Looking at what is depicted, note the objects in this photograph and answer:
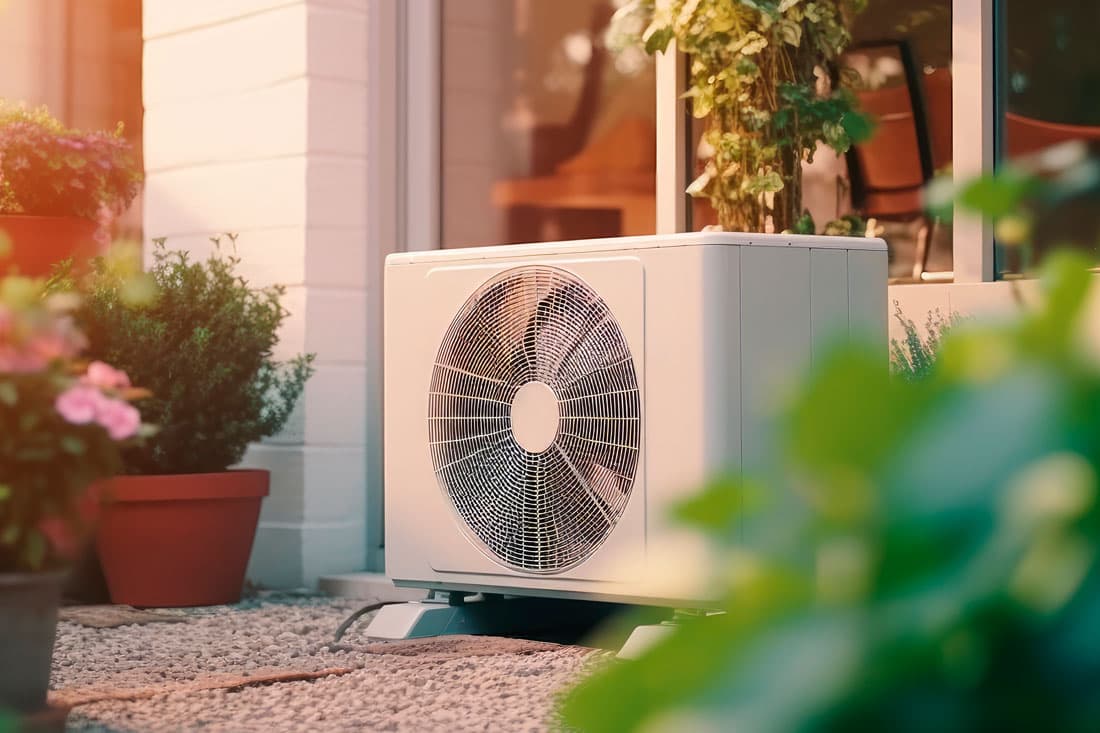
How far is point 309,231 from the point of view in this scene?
366cm

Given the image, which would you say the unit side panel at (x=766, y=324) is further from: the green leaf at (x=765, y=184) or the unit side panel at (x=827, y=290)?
the green leaf at (x=765, y=184)

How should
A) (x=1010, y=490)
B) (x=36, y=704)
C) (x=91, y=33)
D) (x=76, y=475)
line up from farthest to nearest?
(x=91, y=33) → (x=36, y=704) → (x=76, y=475) → (x=1010, y=490)

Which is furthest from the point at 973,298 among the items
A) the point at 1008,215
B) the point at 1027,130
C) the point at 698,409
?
the point at 1008,215

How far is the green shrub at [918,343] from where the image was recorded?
9.39 ft

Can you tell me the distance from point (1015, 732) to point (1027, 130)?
114 inches

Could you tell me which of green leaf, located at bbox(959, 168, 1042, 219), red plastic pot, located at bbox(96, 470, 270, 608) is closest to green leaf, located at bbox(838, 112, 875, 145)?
red plastic pot, located at bbox(96, 470, 270, 608)

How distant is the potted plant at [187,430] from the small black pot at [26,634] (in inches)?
54.7

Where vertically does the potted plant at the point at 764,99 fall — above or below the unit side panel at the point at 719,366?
above

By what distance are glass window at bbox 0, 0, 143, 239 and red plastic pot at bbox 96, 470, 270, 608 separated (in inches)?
84.6

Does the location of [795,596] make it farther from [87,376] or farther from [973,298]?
[973,298]

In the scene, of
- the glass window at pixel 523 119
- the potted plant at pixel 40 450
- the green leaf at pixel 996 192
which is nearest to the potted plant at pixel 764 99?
the glass window at pixel 523 119

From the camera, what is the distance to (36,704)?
1818mm

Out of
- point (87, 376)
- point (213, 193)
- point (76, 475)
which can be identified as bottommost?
point (76, 475)

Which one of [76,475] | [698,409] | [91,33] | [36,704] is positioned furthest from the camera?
[91,33]
